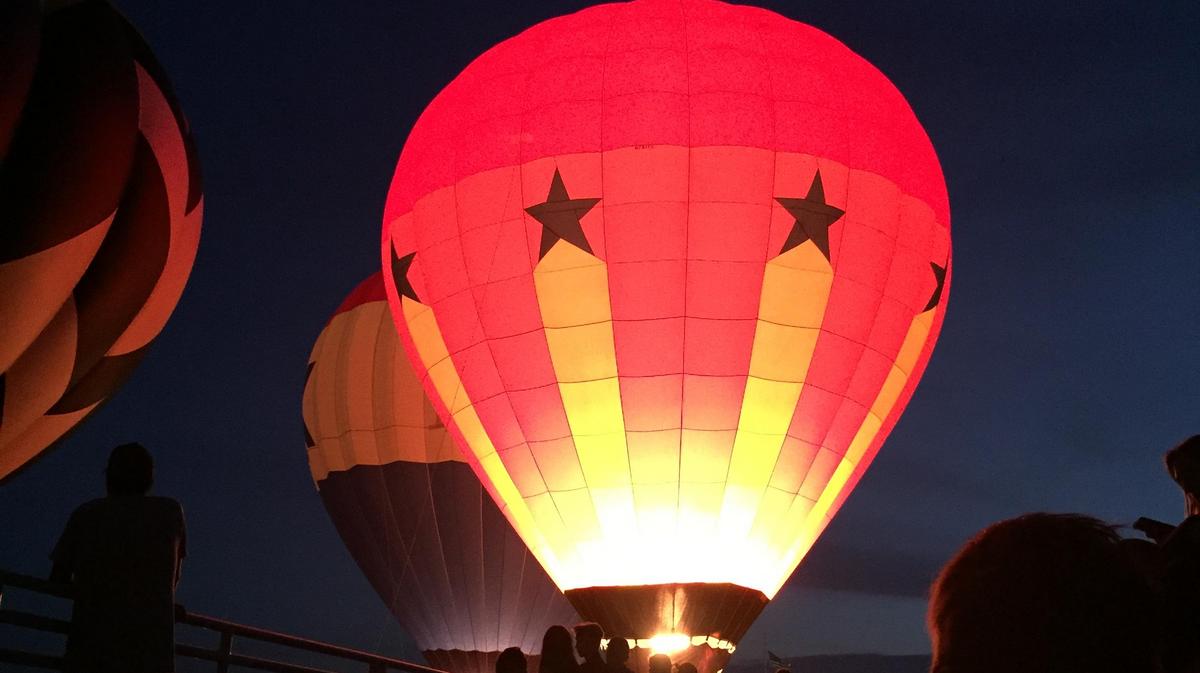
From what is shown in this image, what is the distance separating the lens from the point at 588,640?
427 cm

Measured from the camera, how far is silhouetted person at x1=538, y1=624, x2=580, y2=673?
13.6ft

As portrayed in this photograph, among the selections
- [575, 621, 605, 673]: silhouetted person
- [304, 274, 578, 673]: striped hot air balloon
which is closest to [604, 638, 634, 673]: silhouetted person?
[575, 621, 605, 673]: silhouetted person

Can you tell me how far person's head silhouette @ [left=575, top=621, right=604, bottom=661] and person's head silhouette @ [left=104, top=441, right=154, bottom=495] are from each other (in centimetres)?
163

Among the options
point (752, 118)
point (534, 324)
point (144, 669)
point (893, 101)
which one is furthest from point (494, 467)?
point (144, 669)

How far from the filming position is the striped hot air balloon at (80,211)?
202 inches

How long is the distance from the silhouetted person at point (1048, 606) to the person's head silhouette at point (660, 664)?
7.99 m

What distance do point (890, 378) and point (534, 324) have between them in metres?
3.06

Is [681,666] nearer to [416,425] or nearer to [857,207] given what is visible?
[857,207]

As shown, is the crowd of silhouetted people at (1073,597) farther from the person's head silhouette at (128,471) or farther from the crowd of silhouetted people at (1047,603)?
the person's head silhouette at (128,471)

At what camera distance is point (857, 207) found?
9.31 metres

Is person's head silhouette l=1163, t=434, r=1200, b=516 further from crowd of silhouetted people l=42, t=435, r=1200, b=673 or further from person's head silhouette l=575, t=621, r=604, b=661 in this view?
person's head silhouette l=575, t=621, r=604, b=661

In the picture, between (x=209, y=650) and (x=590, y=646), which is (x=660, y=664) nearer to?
(x=590, y=646)

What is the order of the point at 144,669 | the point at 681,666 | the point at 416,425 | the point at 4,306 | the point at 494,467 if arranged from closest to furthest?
the point at 144,669 → the point at 4,306 → the point at 681,666 → the point at 494,467 → the point at 416,425

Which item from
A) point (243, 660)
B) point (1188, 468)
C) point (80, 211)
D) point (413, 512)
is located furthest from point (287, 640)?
point (413, 512)
